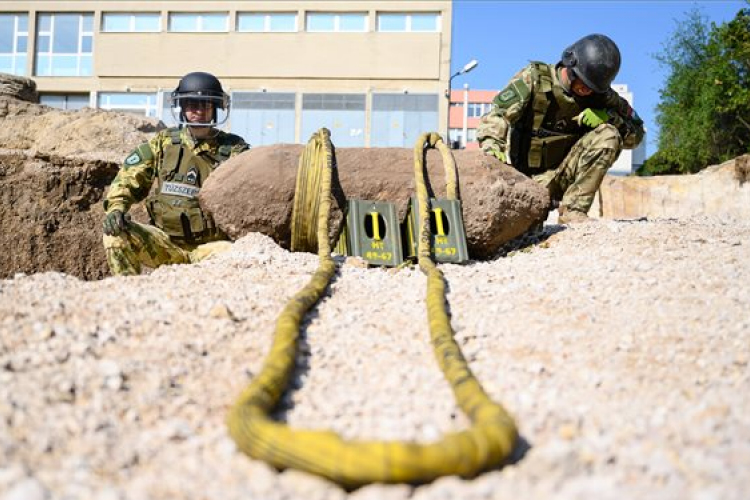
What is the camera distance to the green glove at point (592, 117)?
5.19m

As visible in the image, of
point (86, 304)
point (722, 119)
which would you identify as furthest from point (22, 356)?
point (722, 119)

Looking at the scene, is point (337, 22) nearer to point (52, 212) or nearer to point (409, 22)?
point (409, 22)

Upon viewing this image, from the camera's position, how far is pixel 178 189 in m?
4.59

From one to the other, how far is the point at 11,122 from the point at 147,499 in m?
7.12

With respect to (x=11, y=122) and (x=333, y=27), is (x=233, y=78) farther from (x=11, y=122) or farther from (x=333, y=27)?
(x=11, y=122)

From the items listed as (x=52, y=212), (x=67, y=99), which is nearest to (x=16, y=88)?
(x=52, y=212)

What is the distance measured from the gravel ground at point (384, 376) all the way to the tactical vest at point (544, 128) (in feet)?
7.22

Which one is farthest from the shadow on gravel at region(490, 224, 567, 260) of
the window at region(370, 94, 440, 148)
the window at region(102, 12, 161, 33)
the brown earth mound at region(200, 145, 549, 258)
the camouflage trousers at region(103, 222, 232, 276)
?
the window at region(102, 12, 161, 33)

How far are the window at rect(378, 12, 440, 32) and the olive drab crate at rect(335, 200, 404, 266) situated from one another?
19.6 m

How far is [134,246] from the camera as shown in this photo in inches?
164

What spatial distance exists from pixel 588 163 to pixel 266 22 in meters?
20.0

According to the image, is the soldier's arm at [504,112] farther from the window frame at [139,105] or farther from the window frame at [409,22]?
the window frame at [139,105]

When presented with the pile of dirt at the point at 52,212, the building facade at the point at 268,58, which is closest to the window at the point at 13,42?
the building facade at the point at 268,58

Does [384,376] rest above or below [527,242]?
below
